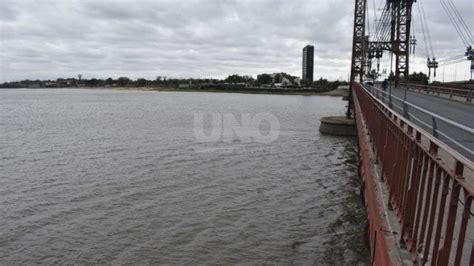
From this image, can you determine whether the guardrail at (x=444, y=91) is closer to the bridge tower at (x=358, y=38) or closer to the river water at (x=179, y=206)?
the bridge tower at (x=358, y=38)

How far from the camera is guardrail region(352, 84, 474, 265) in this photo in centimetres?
363

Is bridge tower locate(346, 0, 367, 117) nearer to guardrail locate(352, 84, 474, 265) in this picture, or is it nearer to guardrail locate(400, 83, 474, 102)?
guardrail locate(400, 83, 474, 102)

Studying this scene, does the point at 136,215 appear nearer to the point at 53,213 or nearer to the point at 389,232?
the point at 53,213

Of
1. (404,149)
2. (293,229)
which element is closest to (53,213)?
(293,229)

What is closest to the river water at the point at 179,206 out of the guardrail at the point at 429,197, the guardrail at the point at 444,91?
the guardrail at the point at 429,197

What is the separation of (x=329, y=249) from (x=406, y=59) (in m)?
62.8

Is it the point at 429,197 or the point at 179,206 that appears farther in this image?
the point at 179,206

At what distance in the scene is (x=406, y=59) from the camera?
68812 millimetres

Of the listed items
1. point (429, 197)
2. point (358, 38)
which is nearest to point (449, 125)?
point (429, 197)

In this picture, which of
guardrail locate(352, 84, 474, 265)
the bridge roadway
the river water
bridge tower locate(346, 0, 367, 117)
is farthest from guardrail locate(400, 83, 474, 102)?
guardrail locate(352, 84, 474, 265)

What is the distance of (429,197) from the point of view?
4754 mm

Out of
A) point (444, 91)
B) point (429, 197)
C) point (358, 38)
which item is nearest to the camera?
point (429, 197)

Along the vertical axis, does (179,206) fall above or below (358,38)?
below

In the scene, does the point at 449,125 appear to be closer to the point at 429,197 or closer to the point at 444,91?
the point at 429,197
